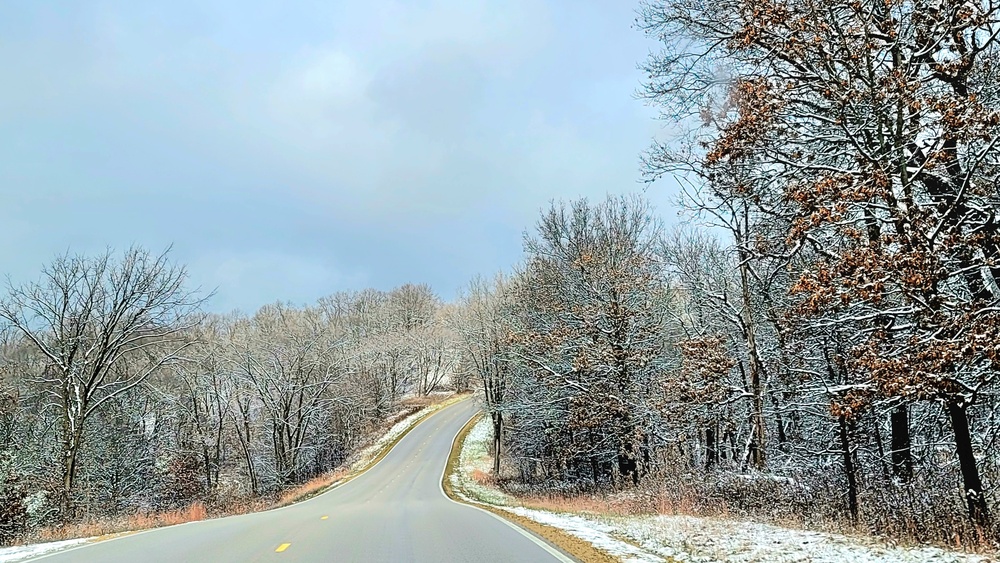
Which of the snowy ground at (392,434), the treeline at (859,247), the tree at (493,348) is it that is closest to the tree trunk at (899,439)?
the treeline at (859,247)

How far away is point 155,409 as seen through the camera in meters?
39.3

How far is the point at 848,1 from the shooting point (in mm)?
9180

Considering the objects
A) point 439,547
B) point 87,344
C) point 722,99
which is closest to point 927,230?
point 722,99

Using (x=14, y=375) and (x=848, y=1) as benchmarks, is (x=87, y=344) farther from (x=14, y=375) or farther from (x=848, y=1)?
(x=848, y=1)

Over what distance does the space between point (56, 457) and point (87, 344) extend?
27.7 ft

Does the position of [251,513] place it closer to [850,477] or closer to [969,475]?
[850,477]

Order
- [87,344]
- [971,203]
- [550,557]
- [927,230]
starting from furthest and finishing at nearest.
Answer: [87,344] → [550,557] → [971,203] → [927,230]

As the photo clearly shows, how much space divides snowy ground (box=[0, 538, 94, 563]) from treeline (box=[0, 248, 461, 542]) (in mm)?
4423

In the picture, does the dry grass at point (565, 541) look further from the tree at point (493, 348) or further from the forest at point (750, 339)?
the tree at point (493, 348)

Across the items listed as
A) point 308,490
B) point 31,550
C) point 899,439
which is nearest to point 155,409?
point 308,490

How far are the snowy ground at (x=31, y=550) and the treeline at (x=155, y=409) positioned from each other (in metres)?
4.42

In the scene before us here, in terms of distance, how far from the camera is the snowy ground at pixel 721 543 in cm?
852

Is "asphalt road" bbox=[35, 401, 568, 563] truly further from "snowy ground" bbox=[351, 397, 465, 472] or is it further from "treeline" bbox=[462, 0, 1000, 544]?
"snowy ground" bbox=[351, 397, 465, 472]

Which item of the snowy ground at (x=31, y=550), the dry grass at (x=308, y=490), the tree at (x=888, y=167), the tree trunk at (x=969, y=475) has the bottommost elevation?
the dry grass at (x=308, y=490)
